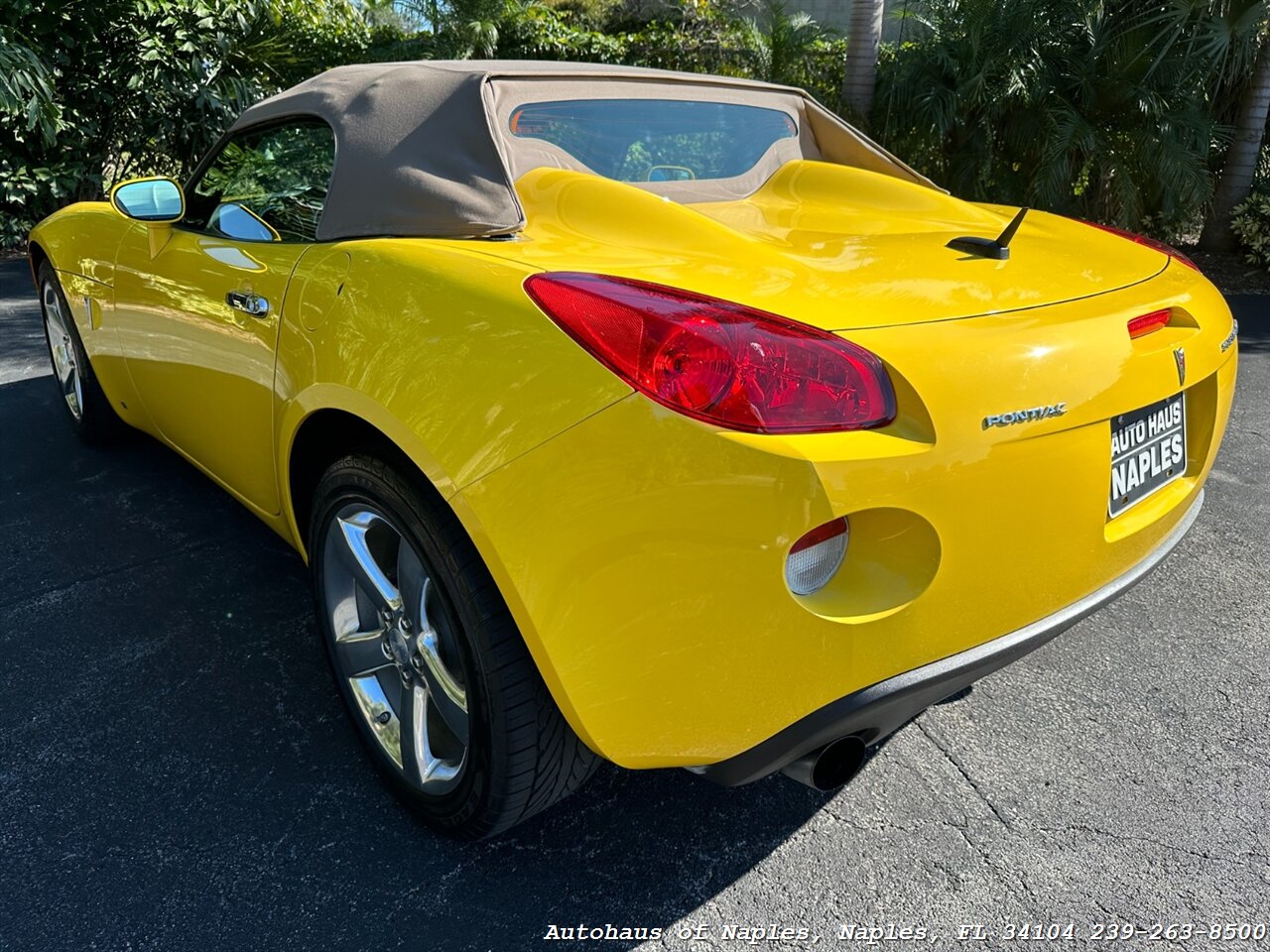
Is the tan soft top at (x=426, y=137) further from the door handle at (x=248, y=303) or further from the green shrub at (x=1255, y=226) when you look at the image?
the green shrub at (x=1255, y=226)

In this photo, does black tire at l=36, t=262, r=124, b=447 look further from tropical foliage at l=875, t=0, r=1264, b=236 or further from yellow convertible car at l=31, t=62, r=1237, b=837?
tropical foliage at l=875, t=0, r=1264, b=236

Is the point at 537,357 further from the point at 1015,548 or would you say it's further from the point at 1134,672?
the point at 1134,672

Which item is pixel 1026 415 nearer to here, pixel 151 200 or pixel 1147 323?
pixel 1147 323

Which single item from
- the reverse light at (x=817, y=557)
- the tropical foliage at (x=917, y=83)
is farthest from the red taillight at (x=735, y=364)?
the tropical foliage at (x=917, y=83)

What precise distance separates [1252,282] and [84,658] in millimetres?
9113

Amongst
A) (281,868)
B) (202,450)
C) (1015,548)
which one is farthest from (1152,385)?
(202,450)

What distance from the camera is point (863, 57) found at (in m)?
8.57

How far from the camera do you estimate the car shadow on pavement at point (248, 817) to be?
5.88 feet

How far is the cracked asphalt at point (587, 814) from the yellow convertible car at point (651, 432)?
0.22 meters

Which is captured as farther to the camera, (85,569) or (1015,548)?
(85,569)

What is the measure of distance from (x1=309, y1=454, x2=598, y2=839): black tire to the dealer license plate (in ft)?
3.71

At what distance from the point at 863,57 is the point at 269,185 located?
7.39 meters

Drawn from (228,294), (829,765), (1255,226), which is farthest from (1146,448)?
(1255,226)

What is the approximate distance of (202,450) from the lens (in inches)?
112
